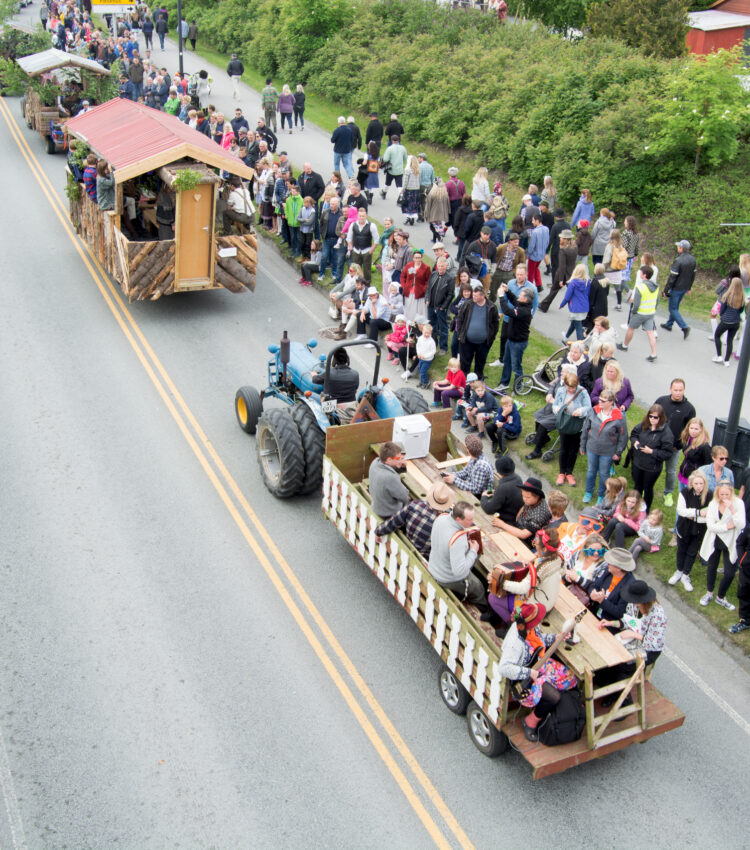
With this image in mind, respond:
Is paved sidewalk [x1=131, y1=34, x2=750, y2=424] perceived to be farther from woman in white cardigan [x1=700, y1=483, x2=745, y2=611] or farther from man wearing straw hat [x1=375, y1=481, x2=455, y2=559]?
man wearing straw hat [x1=375, y1=481, x2=455, y2=559]

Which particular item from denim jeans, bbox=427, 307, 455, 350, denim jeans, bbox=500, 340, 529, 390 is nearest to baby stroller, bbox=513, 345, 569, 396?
denim jeans, bbox=500, 340, 529, 390

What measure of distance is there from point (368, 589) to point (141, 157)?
30.4 feet

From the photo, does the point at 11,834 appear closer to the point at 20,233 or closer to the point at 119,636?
the point at 119,636

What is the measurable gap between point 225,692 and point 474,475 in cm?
363

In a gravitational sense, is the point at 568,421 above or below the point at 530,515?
above

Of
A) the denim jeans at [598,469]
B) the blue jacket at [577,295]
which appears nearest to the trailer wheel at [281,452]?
the denim jeans at [598,469]

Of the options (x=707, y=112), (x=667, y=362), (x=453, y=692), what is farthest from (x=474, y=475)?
(x=707, y=112)

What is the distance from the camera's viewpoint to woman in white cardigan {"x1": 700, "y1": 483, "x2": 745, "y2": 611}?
977cm

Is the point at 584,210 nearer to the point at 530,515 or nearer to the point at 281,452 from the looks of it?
the point at 281,452

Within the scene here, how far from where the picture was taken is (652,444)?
37.0ft

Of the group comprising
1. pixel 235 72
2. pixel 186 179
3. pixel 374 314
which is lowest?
pixel 374 314

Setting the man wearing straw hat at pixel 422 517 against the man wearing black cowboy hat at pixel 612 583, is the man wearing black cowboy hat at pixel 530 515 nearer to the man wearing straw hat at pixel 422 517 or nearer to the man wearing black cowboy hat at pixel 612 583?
the man wearing straw hat at pixel 422 517

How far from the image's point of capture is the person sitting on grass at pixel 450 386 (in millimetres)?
13934

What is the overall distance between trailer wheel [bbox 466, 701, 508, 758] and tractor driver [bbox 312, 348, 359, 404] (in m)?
4.67
